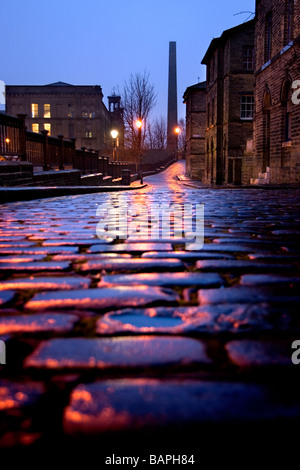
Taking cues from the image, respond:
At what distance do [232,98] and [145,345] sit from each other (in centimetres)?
2966

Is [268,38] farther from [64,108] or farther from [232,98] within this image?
[64,108]

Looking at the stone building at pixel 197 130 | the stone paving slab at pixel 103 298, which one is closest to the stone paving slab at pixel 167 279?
the stone paving slab at pixel 103 298

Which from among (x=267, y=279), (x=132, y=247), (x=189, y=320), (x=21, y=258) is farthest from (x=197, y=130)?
(x=189, y=320)

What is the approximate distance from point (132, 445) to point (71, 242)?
3106 millimetres

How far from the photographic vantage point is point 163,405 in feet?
3.88

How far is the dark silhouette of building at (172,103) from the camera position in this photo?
3285 inches

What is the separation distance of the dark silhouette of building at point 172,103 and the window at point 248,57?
180 feet

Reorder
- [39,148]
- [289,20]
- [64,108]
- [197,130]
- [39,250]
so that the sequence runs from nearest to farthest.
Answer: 1. [39,250]
2. [39,148]
3. [289,20]
4. [197,130]
5. [64,108]

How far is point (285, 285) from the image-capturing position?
8.17 feet

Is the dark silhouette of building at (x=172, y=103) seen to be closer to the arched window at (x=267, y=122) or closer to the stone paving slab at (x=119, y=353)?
the arched window at (x=267, y=122)

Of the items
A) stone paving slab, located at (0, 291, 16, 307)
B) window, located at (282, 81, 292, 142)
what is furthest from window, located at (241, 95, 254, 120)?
stone paving slab, located at (0, 291, 16, 307)

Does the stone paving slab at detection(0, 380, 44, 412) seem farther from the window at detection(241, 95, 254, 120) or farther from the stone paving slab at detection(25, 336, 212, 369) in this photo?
the window at detection(241, 95, 254, 120)

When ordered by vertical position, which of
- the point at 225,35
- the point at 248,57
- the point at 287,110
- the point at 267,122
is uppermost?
the point at 225,35

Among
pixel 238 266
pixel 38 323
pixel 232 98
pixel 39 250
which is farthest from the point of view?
pixel 232 98
